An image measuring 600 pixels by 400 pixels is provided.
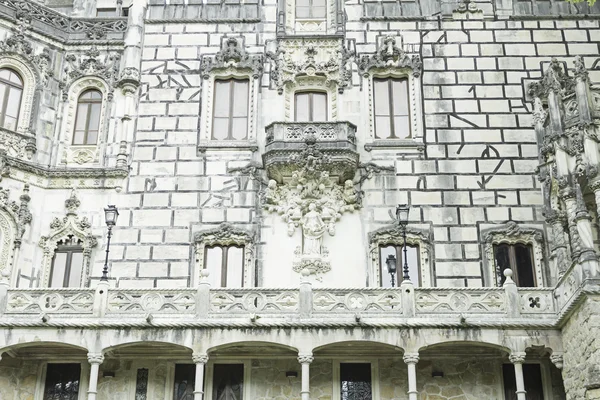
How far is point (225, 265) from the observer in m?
22.5

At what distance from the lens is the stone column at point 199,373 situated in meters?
18.5

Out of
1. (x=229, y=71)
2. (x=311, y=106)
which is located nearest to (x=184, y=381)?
(x=311, y=106)

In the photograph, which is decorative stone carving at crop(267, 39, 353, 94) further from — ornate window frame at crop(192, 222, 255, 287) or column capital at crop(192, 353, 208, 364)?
column capital at crop(192, 353, 208, 364)

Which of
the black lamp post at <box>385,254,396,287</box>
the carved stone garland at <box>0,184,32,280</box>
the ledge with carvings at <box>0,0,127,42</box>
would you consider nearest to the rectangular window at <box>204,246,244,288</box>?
the black lamp post at <box>385,254,396,287</box>

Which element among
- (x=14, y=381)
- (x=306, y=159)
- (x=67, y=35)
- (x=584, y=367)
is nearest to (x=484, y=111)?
(x=306, y=159)

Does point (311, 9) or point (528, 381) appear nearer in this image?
point (528, 381)

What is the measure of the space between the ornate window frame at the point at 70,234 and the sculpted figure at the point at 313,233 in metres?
5.97

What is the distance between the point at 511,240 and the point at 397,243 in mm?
3181

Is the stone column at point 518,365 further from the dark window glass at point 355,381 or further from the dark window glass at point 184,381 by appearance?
the dark window glass at point 184,381

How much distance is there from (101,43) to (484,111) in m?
12.2

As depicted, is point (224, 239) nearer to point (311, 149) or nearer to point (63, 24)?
point (311, 149)

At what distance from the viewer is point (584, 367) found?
1716 cm

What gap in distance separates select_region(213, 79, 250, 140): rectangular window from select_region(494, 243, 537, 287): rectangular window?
27.2 feet

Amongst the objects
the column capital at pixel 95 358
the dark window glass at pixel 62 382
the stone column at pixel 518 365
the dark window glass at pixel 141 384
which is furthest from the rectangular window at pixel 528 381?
the dark window glass at pixel 62 382
